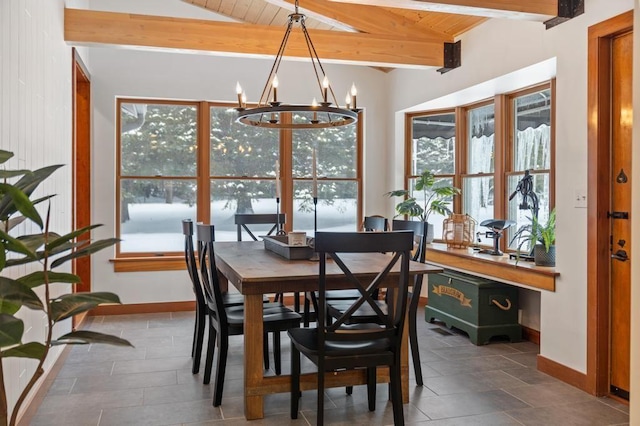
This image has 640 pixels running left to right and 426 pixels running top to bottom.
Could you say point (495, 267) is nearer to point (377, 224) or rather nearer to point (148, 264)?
point (377, 224)

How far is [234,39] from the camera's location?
4.38m

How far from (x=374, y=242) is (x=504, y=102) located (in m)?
3.07

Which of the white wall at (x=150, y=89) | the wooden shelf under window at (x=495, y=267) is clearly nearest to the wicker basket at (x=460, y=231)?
the wooden shelf under window at (x=495, y=267)

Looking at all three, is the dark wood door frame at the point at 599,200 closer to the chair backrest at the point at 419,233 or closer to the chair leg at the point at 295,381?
the chair backrest at the point at 419,233

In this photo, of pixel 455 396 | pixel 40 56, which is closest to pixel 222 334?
pixel 455 396

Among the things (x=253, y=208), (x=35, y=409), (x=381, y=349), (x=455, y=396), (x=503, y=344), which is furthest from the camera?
(x=253, y=208)

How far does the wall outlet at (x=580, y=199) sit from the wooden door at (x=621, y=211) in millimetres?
158

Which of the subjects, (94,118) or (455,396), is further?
(94,118)

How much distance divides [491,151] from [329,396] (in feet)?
9.98

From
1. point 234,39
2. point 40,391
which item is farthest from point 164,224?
point 40,391

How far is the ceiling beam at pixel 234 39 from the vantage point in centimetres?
415

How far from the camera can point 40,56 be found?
10.9ft

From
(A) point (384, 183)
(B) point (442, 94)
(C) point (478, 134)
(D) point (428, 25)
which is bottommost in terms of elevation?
(A) point (384, 183)

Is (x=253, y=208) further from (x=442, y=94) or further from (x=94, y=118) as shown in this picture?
(x=442, y=94)
